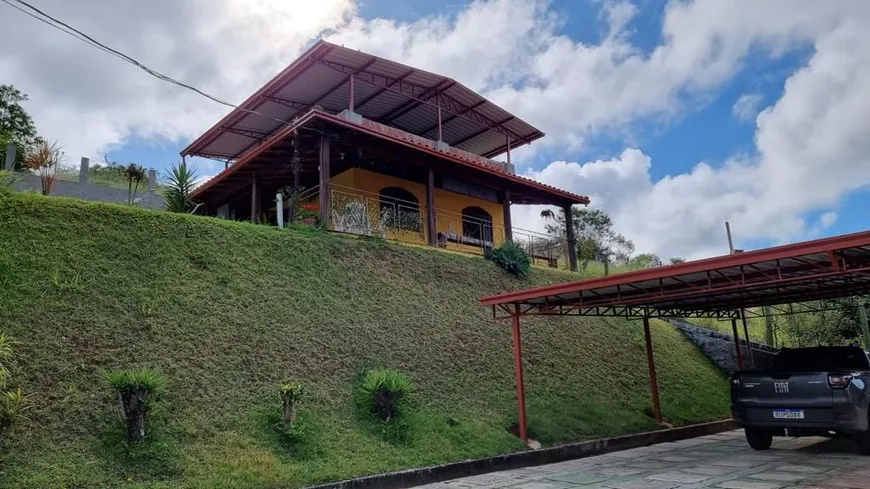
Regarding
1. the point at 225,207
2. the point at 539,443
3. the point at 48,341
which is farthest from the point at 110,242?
the point at 225,207

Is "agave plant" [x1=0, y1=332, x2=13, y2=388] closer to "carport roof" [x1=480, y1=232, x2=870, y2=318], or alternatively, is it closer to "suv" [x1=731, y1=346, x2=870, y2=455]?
"carport roof" [x1=480, y1=232, x2=870, y2=318]

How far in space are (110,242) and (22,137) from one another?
52.6ft

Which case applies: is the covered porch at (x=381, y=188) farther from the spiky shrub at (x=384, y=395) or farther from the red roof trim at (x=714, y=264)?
the red roof trim at (x=714, y=264)

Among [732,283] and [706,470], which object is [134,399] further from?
[732,283]

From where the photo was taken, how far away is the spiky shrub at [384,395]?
24.8 feet

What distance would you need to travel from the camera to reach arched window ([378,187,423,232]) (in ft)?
46.2

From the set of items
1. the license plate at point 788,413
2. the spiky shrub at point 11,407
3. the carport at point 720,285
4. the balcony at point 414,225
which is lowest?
the license plate at point 788,413

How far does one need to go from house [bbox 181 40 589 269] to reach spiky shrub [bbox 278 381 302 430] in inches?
233

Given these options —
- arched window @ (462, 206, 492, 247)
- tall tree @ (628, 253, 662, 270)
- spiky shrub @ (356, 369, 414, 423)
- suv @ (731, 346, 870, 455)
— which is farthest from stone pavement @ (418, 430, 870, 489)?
tall tree @ (628, 253, 662, 270)

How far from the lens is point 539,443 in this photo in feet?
27.3

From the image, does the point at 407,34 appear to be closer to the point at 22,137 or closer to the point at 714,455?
the point at 714,455

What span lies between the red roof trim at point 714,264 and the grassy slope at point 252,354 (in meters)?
2.15

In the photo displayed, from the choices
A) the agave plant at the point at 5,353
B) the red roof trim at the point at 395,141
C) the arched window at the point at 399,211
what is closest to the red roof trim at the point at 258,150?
the red roof trim at the point at 395,141

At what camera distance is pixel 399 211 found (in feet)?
47.9
